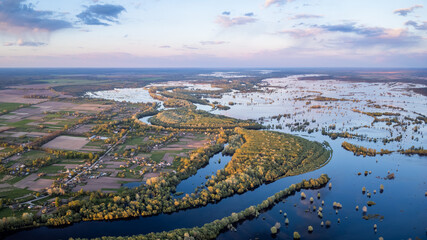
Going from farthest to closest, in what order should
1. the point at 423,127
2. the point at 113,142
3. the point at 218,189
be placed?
1. the point at 423,127
2. the point at 113,142
3. the point at 218,189

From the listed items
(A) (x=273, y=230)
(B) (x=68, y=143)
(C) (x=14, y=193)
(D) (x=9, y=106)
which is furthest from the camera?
(D) (x=9, y=106)

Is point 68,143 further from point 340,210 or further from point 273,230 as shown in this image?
point 340,210

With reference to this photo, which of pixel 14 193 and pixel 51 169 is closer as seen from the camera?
pixel 14 193

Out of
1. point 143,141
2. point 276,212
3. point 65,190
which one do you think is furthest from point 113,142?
point 276,212

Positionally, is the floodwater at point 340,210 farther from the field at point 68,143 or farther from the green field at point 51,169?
the field at point 68,143

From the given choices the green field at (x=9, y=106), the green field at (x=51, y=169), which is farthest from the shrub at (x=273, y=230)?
the green field at (x=9, y=106)

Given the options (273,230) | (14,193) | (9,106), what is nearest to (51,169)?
(14,193)

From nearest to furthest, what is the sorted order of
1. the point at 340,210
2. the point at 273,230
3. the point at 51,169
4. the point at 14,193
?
1. the point at 273,230
2. the point at 340,210
3. the point at 14,193
4. the point at 51,169

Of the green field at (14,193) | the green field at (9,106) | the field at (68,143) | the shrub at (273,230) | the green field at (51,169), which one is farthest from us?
the green field at (9,106)

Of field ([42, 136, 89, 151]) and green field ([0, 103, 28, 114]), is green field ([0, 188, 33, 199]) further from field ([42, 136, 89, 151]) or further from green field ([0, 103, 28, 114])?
green field ([0, 103, 28, 114])

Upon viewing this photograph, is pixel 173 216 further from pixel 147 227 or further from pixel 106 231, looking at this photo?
pixel 106 231

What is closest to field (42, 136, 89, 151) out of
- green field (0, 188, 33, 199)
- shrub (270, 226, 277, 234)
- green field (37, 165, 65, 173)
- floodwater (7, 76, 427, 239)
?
green field (37, 165, 65, 173)
